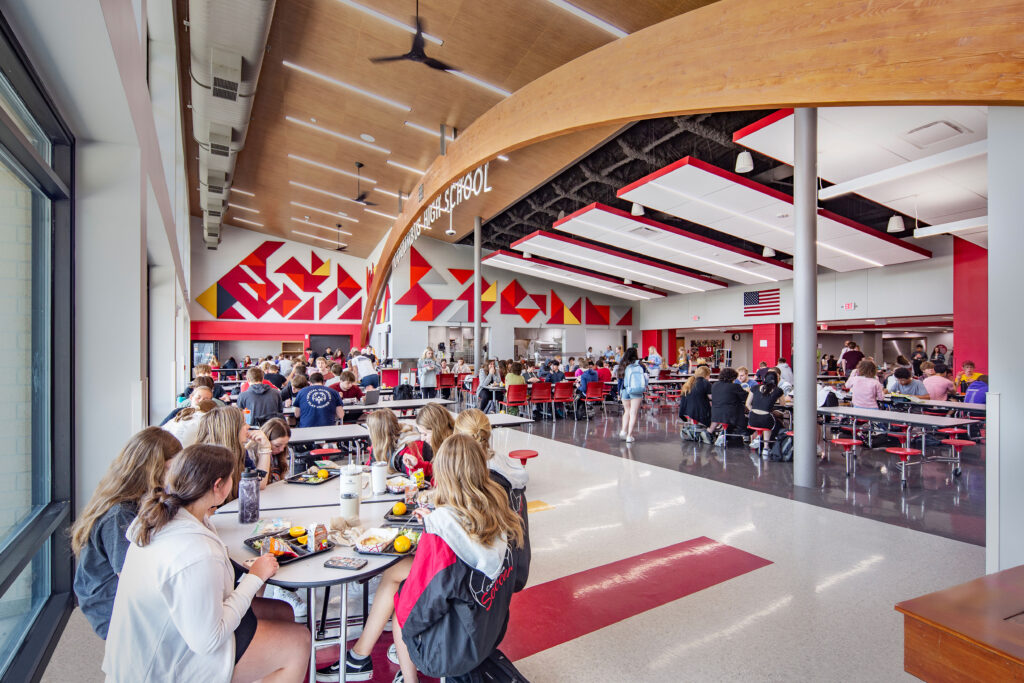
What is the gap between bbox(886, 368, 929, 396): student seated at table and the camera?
7.20 meters

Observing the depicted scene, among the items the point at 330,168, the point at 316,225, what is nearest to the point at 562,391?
the point at 330,168

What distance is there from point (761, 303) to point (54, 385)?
1589 cm

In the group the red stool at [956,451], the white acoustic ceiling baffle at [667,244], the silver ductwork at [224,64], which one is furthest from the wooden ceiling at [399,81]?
the red stool at [956,451]

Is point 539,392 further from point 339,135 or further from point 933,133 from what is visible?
point 933,133

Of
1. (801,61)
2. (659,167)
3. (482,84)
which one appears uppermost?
(482,84)

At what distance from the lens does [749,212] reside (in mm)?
8961

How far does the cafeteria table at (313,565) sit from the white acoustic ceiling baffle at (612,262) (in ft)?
37.8

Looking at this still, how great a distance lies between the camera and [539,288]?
20.0 m

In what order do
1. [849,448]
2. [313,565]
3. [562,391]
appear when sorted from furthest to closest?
1. [562,391]
2. [849,448]
3. [313,565]

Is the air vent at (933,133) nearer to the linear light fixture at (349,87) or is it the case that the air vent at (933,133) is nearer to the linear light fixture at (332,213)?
the linear light fixture at (349,87)

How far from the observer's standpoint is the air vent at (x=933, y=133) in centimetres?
532

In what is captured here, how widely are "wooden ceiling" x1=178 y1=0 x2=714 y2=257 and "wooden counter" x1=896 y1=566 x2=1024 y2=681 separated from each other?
5026 millimetres

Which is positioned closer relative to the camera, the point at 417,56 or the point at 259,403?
the point at 417,56

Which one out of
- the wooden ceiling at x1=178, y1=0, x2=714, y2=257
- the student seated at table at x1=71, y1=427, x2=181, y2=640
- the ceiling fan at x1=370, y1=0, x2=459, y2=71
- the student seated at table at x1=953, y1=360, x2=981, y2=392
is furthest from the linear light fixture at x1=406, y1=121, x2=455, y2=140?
the student seated at table at x1=953, y1=360, x2=981, y2=392
